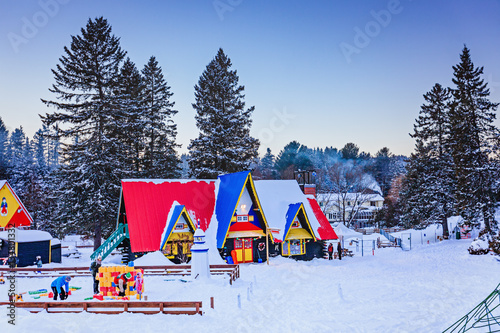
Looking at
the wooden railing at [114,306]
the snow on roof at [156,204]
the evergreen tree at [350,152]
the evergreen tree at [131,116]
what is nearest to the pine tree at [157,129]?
the evergreen tree at [131,116]

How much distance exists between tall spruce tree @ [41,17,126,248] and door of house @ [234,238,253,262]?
1199 centimetres

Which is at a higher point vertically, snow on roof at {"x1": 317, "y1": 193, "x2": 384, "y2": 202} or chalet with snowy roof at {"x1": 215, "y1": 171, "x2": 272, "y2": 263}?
snow on roof at {"x1": 317, "y1": 193, "x2": 384, "y2": 202}

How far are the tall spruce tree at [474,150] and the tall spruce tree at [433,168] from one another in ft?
17.0

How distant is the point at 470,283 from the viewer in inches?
760

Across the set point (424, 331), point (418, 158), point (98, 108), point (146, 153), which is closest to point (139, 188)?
point (98, 108)

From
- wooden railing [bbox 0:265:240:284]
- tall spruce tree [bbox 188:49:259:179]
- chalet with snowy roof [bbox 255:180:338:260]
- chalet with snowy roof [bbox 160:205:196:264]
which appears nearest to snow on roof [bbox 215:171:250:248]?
chalet with snowy roof [bbox 160:205:196:264]

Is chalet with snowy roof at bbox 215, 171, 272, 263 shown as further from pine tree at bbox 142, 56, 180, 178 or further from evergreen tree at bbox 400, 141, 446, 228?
evergreen tree at bbox 400, 141, 446, 228

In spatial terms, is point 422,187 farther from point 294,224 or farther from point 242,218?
point 242,218

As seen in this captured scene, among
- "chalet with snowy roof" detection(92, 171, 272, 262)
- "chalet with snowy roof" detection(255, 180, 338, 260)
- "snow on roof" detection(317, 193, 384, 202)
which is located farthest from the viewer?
"snow on roof" detection(317, 193, 384, 202)

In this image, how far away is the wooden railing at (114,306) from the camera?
13.4 m

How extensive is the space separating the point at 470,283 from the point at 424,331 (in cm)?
846

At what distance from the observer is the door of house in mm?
27625

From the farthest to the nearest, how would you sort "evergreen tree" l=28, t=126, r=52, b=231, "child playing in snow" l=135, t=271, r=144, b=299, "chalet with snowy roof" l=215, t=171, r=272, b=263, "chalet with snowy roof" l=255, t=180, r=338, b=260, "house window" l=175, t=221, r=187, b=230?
"evergreen tree" l=28, t=126, r=52, b=231, "chalet with snowy roof" l=255, t=180, r=338, b=260, "chalet with snowy roof" l=215, t=171, r=272, b=263, "house window" l=175, t=221, r=187, b=230, "child playing in snow" l=135, t=271, r=144, b=299

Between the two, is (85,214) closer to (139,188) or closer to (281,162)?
(139,188)
